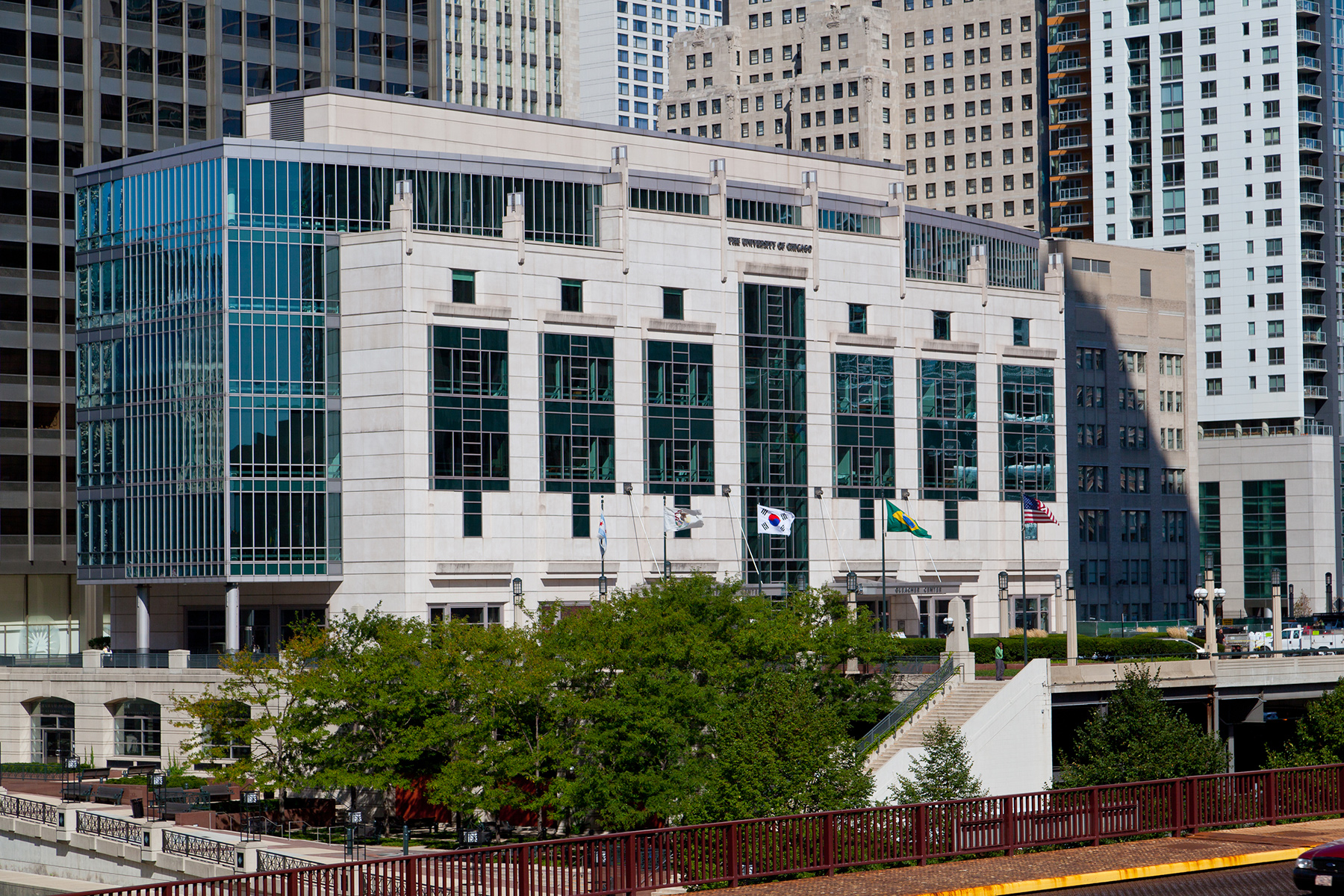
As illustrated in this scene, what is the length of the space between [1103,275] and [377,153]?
70247 millimetres

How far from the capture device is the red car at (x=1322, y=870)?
1225 inches

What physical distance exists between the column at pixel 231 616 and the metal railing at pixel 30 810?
17.5m

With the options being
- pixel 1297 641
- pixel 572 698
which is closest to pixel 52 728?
pixel 572 698

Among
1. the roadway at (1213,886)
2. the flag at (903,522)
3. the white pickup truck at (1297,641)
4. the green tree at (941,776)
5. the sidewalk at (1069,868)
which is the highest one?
the flag at (903,522)

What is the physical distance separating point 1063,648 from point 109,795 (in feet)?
136

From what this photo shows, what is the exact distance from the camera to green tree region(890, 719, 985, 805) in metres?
54.0

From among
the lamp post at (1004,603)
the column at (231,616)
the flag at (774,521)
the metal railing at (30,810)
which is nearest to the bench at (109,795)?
the metal railing at (30,810)

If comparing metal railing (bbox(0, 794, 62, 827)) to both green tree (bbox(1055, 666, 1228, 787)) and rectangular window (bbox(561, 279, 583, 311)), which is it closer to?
green tree (bbox(1055, 666, 1228, 787))

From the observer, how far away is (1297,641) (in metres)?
96.0

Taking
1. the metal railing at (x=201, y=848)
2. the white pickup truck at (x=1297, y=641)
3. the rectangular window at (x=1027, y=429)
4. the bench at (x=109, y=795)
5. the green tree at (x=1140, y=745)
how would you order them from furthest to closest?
the rectangular window at (x=1027, y=429) < the white pickup truck at (x=1297, y=641) < the bench at (x=109, y=795) < the metal railing at (x=201, y=848) < the green tree at (x=1140, y=745)

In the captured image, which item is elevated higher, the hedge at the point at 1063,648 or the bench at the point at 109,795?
the hedge at the point at 1063,648

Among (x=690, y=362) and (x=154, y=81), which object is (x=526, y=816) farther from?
(x=154, y=81)

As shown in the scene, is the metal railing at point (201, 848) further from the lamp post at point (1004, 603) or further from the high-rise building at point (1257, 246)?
the high-rise building at point (1257, 246)

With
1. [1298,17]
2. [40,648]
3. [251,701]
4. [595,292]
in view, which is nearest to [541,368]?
[595,292]
